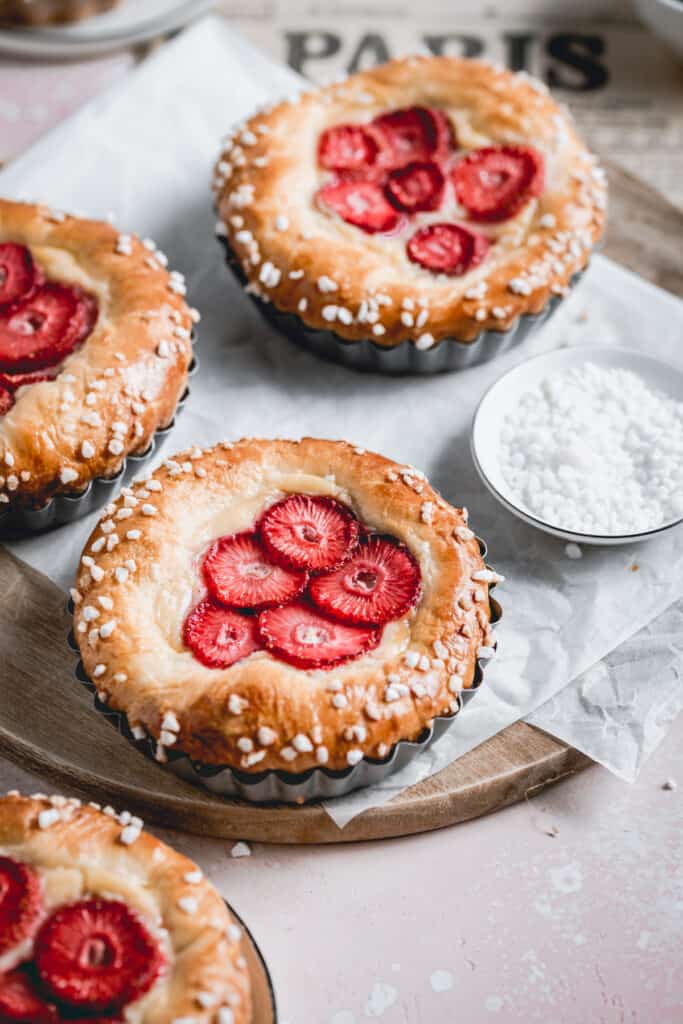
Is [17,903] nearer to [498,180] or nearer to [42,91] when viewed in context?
[498,180]

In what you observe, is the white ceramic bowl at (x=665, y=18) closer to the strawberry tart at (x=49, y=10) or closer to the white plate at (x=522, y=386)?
the white plate at (x=522, y=386)

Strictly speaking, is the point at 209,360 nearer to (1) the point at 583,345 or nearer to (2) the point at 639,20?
(1) the point at 583,345

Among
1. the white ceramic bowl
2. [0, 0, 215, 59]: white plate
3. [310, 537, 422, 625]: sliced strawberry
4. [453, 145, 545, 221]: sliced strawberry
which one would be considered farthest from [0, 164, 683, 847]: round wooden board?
the white ceramic bowl

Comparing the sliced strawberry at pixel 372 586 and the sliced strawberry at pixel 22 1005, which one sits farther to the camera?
the sliced strawberry at pixel 372 586

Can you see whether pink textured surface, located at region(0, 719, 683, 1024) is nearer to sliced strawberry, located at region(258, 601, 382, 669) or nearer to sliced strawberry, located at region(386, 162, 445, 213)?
sliced strawberry, located at region(258, 601, 382, 669)

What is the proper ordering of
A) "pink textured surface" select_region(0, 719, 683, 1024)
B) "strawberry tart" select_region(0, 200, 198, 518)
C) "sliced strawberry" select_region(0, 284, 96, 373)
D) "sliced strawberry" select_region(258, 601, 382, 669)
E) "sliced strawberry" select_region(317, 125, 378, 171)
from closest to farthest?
1. "pink textured surface" select_region(0, 719, 683, 1024)
2. "sliced strawberry" select_region(258, 601, 382, 669)
3. "strawberry tart" select_region(0, 200, 198, 518)
4. "sliced strawberry" select_region(0, 284, 96, 373)
5. "sliced strawberry" select_region(317, 125, 378, 171)

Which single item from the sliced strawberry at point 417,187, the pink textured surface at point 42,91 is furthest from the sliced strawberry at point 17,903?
the pink textured surface at point 42,91
